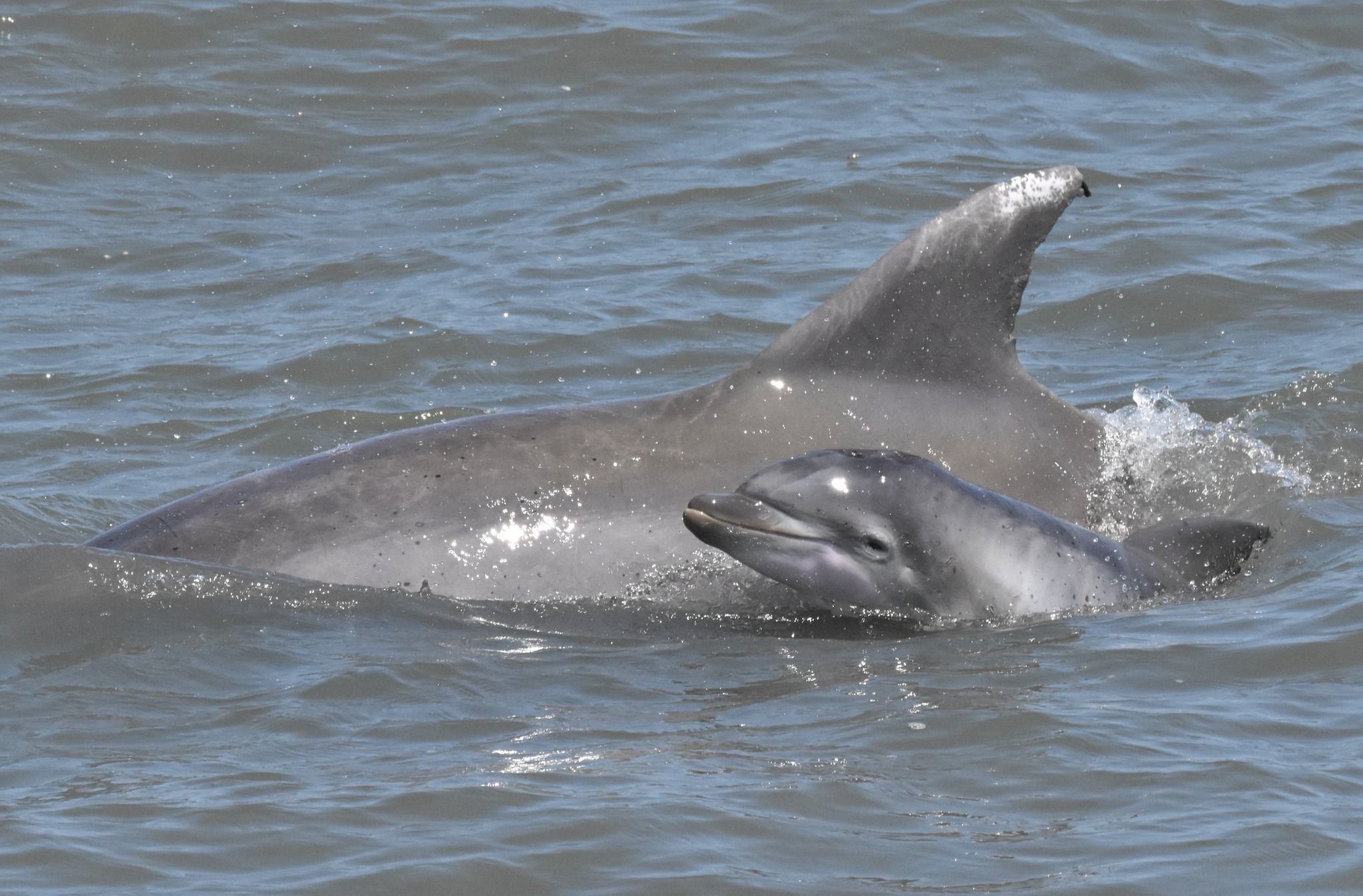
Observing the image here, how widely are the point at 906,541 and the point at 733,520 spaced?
726 mm

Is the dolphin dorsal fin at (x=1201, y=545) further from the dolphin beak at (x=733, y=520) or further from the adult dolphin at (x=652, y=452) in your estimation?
the dolphin beak at (x=733, y=520)

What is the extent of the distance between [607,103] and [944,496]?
1047 centimetres

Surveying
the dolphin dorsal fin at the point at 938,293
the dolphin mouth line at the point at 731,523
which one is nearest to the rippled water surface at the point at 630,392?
the dolphin mouth line at the point at 731,523

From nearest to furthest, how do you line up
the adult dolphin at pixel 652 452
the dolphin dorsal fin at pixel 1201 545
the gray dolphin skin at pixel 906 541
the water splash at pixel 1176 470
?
the gray dolphin skin at pixel 906 541 → the adult dolphin at pixel 652 452 → the dolphin dorsal fin at pixel 1201 545 → the water splash at pixel 1176 470

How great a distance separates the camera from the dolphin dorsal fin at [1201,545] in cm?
850

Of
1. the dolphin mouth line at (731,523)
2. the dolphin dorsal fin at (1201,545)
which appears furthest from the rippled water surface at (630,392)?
the dolphin mouth line at (731,523)

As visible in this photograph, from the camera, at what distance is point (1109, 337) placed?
1330cm

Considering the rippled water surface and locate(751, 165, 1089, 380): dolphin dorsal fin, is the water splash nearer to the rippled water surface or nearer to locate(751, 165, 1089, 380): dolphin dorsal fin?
the rippled water surface

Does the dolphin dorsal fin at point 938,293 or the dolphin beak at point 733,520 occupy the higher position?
the dolphin dorsal fin at point 938,293

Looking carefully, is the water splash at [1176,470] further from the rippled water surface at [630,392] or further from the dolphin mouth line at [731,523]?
the dolphin mouth line at [731,523]

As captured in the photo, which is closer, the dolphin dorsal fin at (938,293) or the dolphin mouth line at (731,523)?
the dolphin mouth line at (731,523)

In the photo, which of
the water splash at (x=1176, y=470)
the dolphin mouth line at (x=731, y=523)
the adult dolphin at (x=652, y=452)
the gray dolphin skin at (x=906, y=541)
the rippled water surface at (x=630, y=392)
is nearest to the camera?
the rippled water surface at (x=630, y=392)

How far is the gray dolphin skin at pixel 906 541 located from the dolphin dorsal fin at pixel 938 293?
711mm

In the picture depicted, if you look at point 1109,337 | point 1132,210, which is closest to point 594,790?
point 1109,337
